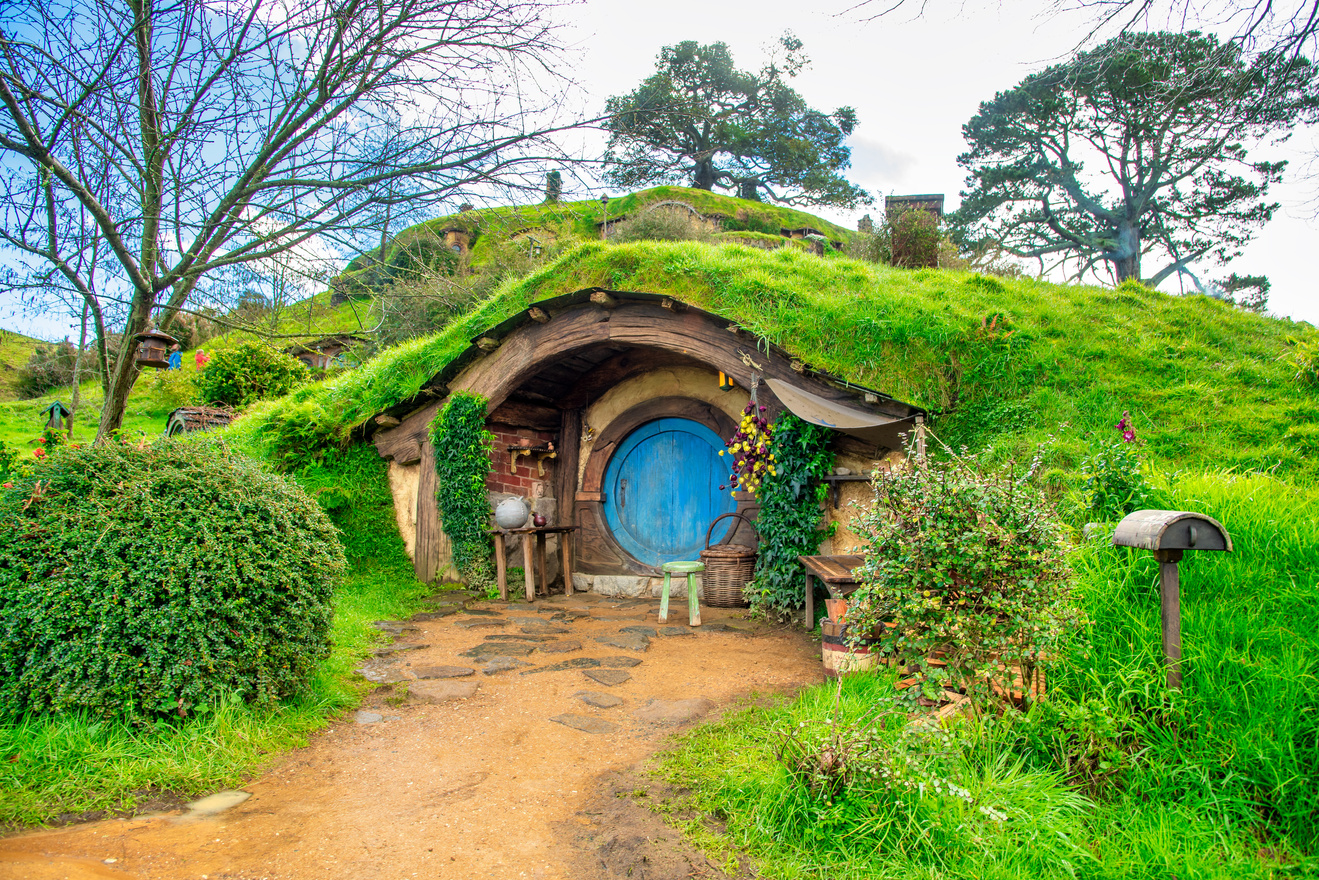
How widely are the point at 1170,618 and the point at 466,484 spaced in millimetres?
6325

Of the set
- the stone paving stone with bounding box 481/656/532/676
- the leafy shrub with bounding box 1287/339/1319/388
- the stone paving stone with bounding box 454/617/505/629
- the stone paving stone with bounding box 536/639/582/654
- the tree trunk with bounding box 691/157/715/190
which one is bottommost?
the stone paving stone with bounding box 536/639/582/654

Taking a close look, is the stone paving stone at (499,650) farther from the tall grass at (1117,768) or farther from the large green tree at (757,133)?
the large green tree at (757,133)

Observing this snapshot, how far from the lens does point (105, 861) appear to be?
2131 millimetres

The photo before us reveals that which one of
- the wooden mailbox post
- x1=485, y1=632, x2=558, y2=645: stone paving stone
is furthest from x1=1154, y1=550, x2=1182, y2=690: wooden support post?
x1=485, y1=632, x2=558, y2=645: stone paving stone

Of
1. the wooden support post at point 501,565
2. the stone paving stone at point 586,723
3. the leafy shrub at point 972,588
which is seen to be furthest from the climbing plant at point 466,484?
the leafy shrub at point 972,588

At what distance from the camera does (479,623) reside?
19.7 ft

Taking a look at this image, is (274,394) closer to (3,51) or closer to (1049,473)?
(3,51)

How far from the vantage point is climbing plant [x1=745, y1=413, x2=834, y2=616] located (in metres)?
5.84

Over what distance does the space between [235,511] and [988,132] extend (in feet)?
68.9

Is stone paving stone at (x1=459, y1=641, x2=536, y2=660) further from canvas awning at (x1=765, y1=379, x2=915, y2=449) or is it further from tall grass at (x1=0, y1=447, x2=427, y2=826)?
canvas awning at (x1=765, y1=379, x2=915, y2=449)

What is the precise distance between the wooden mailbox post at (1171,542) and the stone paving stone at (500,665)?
145 inches

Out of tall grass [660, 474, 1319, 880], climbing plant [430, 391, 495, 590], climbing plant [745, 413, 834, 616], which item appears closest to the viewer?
tall grass [660, 474, 1319, 880]

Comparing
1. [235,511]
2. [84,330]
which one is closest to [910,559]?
[235,511]

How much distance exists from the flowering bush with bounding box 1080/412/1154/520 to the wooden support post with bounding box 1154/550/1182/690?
1.21m
